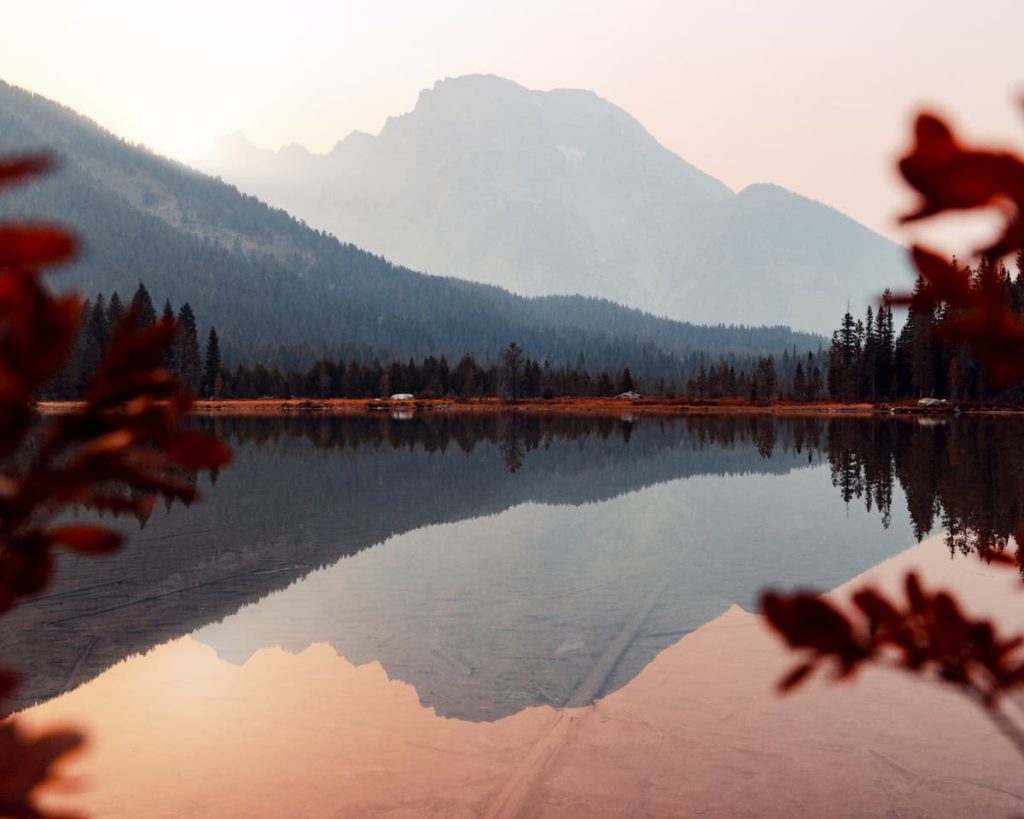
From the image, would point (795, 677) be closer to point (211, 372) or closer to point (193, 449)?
point (193, 449)

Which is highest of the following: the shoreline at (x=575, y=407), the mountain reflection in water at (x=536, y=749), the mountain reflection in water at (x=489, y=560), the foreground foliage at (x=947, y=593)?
the foreground foliage at (x=947, y=593)

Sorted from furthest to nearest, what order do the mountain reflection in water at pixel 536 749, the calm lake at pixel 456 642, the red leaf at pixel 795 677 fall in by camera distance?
the calm lake at pixel 456 642 → the mountain reflection in water at pixel 536 749 → the red leaf at pixel 795 677

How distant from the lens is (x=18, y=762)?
46.2 inches

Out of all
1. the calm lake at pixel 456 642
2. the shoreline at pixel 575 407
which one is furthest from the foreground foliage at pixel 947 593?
the shoreline at pixel 575 407

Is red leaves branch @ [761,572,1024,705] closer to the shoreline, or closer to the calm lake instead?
the calm lake

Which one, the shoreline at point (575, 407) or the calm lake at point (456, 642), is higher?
the shoreline at point (575, 407)

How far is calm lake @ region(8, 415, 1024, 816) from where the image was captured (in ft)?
25.4

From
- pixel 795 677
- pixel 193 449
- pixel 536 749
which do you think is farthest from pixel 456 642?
pixel 193 449

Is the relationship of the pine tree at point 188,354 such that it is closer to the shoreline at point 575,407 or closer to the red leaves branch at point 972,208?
the shoreline at point 575,407

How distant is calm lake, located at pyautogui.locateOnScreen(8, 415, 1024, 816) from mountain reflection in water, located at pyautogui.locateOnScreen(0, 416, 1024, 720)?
0.08 m

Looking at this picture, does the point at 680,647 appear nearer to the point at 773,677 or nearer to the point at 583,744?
the point at 773,677

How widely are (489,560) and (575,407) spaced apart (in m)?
119

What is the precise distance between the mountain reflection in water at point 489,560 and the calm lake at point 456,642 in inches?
3.1

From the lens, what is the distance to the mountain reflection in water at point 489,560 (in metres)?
11.9
